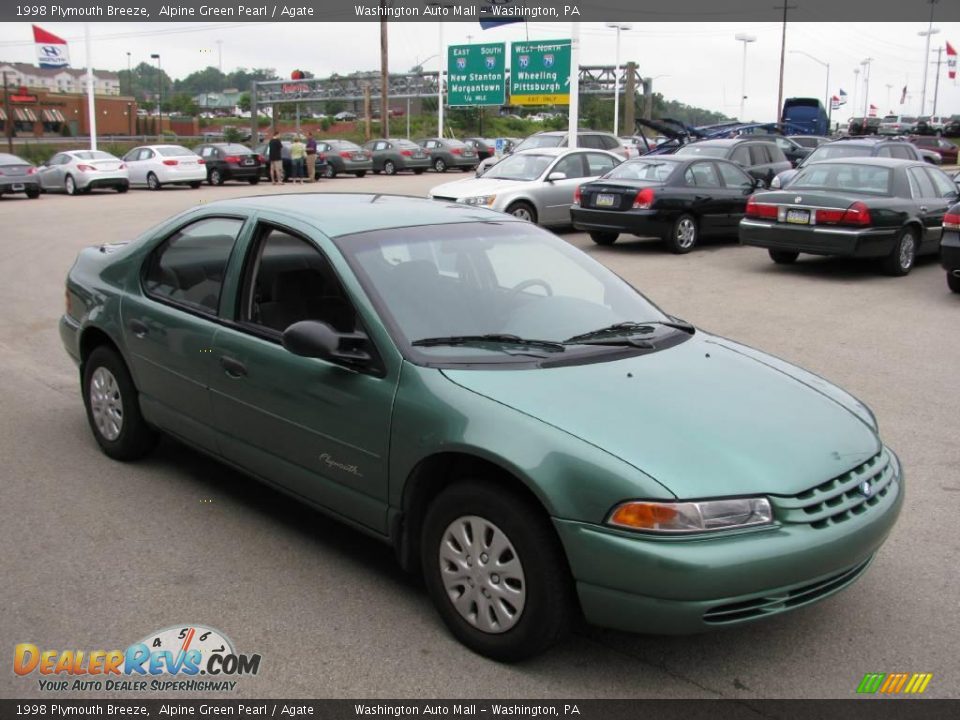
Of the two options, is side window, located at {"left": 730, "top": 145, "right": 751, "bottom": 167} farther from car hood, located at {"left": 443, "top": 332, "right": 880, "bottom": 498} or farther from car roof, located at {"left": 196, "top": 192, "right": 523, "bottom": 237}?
car hood, located at {"left": 443, "top": 332, "right": 880, "bottom": 498}

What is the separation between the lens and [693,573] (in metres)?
3.05

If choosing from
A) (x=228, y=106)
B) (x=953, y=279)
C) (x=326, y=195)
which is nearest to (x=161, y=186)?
(x=953, y=279)

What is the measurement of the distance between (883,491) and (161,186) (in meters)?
32.0

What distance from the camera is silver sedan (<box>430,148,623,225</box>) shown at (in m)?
16.3

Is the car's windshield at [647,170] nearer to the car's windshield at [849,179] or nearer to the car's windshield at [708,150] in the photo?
the car's windshield at [849,179]

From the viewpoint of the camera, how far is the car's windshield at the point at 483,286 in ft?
13.2

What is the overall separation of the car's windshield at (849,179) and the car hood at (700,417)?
9.62 meters

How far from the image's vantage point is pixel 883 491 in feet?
11.9

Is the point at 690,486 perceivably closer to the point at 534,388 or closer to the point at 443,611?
the point at 534,388

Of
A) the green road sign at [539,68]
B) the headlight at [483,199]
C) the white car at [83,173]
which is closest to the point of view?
the headlight at [483,199]

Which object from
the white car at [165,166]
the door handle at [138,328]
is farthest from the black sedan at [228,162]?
the door handle at [138,328]

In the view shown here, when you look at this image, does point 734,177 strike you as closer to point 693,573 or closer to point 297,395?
point 297,395

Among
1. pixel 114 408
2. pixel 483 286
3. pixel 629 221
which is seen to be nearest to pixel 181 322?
pixel 114 408

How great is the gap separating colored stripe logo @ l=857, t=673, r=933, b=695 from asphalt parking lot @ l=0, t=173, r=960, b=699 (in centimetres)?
4
